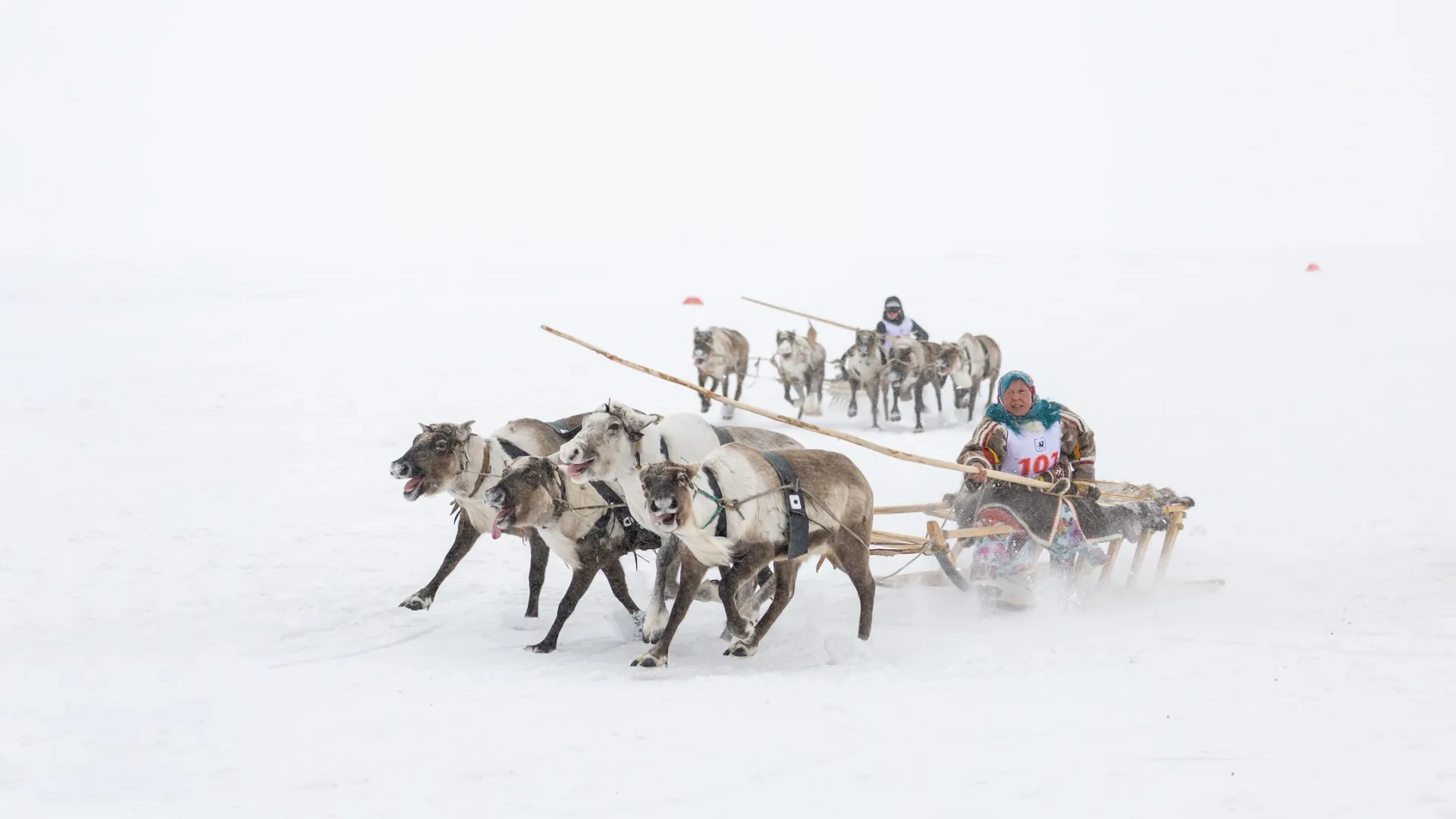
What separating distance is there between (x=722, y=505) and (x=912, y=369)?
33.1ft

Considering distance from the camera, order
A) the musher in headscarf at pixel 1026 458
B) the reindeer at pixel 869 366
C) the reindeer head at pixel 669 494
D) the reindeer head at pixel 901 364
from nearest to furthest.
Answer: the reindeer head at pixel 669 494
the musher in headscarf at pixel 1026 458
the reindeer head at pixel 901 364
the reindeer at pixel 869 366

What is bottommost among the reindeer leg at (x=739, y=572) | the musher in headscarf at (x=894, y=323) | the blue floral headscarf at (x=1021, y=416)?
the reindeer leg at (x=739, y=572)

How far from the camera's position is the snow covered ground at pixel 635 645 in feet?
16.5

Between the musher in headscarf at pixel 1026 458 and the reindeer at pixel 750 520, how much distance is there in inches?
46.5

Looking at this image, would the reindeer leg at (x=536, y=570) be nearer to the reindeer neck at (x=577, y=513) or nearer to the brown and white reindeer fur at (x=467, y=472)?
the brown and white reindeer fur at (x=467, y=472)

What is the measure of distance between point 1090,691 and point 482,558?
17.4 ft

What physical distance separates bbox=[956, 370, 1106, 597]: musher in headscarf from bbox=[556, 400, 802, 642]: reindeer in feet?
5.61

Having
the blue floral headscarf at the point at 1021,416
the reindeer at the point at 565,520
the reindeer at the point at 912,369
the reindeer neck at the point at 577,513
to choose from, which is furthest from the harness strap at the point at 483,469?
the reindeer at the point at 912,369

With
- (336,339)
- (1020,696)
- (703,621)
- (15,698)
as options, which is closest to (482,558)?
(703,621)

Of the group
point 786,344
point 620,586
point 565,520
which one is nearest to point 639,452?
point 565,520

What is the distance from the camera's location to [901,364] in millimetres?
16328

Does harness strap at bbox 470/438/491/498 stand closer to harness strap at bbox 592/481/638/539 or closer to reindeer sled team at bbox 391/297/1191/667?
reindeer sled team at bbox 391/297/1191/667

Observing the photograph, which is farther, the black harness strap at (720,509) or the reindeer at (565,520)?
the reindeer at (565,520)

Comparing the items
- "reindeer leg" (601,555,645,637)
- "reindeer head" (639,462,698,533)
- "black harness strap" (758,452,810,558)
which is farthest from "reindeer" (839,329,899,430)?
"reindeer head" (639,462,698,533)
